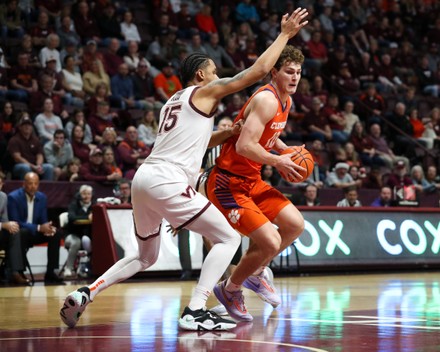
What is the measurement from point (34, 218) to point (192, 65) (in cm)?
694

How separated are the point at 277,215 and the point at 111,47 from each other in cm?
1169

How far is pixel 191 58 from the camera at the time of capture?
283 inches

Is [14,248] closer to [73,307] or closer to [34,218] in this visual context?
[34,218]

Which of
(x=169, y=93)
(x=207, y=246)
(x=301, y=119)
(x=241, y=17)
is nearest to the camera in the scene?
(x=207, y=246)

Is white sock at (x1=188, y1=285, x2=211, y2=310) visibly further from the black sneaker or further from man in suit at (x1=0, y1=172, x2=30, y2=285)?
man in suit at (x1=0, y1=172, x2=30, y2=285)

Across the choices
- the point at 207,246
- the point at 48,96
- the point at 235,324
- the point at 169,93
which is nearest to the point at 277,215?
the point at 235,324

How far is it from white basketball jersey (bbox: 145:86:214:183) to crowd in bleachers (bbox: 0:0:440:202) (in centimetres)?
834

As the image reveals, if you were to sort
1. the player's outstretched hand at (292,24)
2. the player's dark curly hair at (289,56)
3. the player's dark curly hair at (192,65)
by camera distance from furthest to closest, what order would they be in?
1. the player's dark curly hair at (289,56)
2. the player's dark curly hair at (192,65)
3. the player's outstretched hand at (292,24)

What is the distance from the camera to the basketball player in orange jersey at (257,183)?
7.15m

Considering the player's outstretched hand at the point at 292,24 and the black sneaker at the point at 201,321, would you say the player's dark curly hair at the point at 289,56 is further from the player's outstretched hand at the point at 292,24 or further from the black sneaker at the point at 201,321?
the black sneaker at the point at 201,321

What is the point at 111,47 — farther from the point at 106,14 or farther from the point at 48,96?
the point at 48,96

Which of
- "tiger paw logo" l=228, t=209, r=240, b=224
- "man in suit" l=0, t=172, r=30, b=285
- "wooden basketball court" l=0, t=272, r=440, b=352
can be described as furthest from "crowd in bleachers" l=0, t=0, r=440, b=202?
"tiger paw logo" l=228, t=209, r=240, b=224

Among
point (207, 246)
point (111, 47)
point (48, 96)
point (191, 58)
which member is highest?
point (111, 47)

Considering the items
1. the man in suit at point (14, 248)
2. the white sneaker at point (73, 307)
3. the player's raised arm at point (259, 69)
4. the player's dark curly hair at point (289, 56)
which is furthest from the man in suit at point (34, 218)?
the player's raised arm at point (259, 69)
